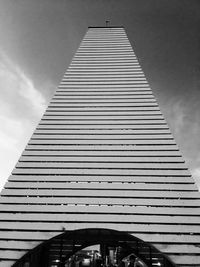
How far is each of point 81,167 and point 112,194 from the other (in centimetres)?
162

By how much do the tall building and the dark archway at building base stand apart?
0.30ft

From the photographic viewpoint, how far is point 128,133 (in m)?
11.2

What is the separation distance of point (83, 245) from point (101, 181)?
7.11 metres

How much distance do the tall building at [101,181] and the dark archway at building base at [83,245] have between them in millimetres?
91

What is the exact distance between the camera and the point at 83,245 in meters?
15.0

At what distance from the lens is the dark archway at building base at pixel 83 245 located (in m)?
10.8

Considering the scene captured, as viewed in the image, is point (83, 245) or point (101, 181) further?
point (83, 245)

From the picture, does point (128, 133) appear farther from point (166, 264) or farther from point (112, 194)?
point (166, 264)

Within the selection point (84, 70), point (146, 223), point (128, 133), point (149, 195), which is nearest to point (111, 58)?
point (84, 70)

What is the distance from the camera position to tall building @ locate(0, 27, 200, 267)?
8.44m

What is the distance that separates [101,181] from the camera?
9609 millimetres

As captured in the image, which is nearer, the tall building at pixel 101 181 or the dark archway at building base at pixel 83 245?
the tall building at pixel 101 181

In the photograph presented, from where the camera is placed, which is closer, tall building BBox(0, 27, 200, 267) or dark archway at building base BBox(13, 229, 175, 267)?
tall building BBox(0, 27, 200, 267)

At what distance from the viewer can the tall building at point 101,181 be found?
8438 millimetres
